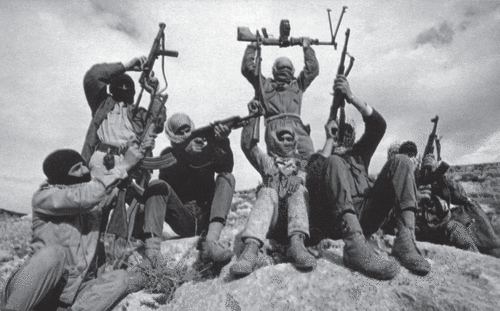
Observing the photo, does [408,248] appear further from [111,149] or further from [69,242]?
[111,149]

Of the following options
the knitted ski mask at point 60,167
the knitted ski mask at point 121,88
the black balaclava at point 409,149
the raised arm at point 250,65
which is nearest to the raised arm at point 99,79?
the knitted ski mask at point 121,88

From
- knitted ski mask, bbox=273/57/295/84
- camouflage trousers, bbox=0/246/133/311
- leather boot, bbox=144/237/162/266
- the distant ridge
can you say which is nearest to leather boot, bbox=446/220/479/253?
knitted ski mask, bbox=273/57/295/84

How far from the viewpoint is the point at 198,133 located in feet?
14.5

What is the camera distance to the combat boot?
121 inches

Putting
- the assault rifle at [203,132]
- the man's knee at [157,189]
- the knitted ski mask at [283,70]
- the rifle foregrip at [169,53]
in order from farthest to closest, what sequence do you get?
the knitted ski mask at [283,70] < the rifle foregrip at [169,53] < the assault rifle at [203,132] < the man's knee at [157,189]

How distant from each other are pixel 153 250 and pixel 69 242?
87 cm

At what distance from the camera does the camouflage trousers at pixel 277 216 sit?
3.34m

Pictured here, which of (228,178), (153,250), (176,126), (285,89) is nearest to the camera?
(153,250)

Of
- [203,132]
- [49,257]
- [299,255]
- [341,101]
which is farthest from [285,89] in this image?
[49,257]

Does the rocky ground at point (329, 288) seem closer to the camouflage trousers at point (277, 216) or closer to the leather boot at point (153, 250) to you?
the leather boot at point (153, 250)

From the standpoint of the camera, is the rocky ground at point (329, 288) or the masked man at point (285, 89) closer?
the rocky ground at point (329, 288)

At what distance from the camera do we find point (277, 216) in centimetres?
372

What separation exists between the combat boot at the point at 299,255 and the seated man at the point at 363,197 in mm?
375

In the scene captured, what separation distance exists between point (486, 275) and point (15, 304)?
4.13 metres
